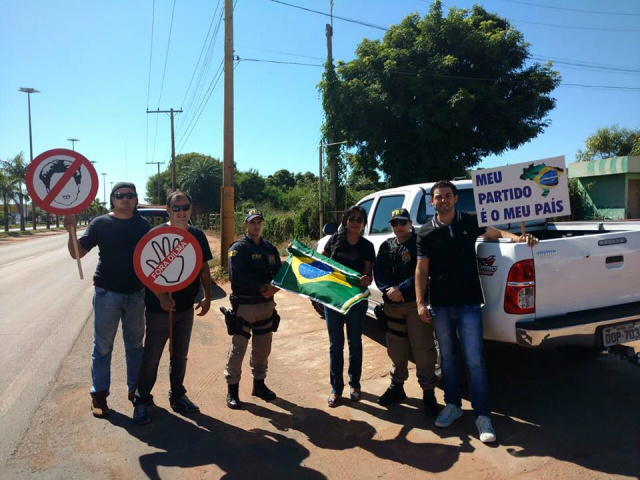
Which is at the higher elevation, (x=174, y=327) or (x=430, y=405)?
(x=174, y=327)

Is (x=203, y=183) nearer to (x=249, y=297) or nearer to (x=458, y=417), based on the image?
(x=249, y=297)

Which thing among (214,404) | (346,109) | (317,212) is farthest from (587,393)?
(317,212)

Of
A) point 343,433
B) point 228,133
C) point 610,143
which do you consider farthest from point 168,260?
point 610,143

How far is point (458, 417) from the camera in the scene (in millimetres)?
3732

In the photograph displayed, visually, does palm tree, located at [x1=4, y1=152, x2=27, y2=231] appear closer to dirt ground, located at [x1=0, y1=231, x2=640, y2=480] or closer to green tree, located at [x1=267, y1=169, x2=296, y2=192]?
green tree, located at [x1=267, y1=169, x2=296, y2=192]

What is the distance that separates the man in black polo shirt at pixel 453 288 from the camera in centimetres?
352

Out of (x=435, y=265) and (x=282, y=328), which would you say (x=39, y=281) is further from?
(x=435, y=265)

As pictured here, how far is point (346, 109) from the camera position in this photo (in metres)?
16.9

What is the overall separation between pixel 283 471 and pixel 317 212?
17.1 meters

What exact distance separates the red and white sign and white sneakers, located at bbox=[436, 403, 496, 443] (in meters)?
3.41

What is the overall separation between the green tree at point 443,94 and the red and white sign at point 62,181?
13.0 meters

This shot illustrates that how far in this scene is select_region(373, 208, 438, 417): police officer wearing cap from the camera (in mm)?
3881

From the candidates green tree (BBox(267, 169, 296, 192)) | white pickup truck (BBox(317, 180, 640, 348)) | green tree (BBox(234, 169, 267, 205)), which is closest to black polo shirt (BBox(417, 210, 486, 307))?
white pickup truck (BBox(317, 180, 640, 348))

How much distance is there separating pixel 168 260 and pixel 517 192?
9.68 feet
